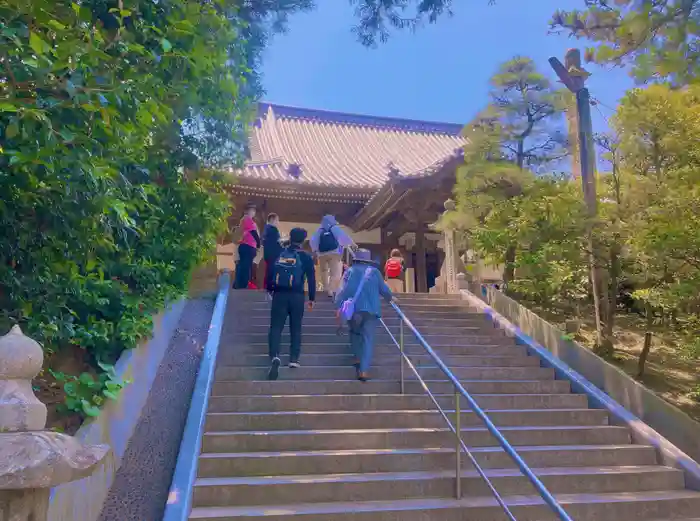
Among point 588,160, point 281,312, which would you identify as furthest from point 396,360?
point 588,160

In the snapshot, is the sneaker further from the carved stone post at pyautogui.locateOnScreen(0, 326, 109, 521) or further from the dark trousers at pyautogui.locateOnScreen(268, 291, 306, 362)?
the carved stone post at pyautogui.locateOnScreen(0, 326, 109, 521)

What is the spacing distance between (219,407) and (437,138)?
55.4 ft

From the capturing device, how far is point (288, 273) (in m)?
5.49

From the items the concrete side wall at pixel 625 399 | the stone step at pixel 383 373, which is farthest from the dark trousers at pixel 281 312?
the concrete side wall at pixel 625 399

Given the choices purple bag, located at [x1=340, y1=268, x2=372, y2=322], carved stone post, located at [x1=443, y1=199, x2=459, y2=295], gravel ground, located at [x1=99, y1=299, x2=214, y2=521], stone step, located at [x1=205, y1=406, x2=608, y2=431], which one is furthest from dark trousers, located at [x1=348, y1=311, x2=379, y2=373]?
carved stone post, located at [x1=443, y1=199, x2=459, y2=295]

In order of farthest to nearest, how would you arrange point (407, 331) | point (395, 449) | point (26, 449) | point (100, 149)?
point (407, 331) → point (395, 449) → point (100, 149) → point (26, 449)

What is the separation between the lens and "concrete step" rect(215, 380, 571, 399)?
5.34 metres

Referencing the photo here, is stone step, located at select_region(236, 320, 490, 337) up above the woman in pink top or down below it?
below

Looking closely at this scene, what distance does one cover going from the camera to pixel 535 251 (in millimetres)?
8133

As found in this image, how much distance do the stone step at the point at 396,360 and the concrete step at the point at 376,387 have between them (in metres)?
0.45

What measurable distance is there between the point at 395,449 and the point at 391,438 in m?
0.10

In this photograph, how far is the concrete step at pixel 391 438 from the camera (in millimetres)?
4422

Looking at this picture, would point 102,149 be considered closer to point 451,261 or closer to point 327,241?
point 327,241

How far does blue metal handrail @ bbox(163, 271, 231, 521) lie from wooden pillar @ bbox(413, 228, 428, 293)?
24.1 feet
